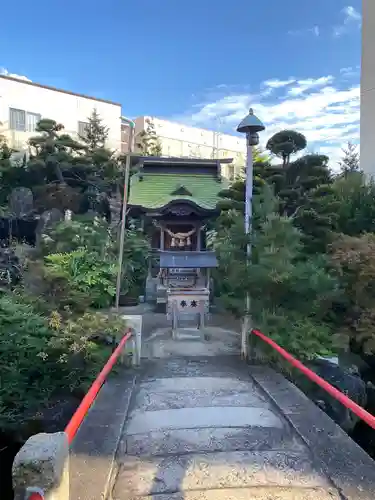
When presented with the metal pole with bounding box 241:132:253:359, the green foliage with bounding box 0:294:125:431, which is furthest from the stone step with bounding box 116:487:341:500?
the metal pole with bounding box 241:132:253:359

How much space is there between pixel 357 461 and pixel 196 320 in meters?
4.93

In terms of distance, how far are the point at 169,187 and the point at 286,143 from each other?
4.18 m

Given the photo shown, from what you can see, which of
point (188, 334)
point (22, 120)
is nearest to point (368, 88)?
point (188, 334)

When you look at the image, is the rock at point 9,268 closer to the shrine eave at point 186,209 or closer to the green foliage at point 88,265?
the green foliage at point 88,265

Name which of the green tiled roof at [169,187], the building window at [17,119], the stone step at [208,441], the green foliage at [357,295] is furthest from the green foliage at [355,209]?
the building window at [17,119]

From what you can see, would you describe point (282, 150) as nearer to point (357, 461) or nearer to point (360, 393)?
point (360, 393)

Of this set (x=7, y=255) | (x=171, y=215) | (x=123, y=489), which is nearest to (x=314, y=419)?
(x=123, y=489)

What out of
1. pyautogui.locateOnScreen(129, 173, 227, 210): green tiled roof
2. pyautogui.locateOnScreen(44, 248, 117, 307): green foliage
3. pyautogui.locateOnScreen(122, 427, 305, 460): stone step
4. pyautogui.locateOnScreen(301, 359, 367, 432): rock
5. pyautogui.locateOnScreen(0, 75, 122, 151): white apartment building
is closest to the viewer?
pyautogui.locateOnScreen(122, 427, 305, 460): stone step

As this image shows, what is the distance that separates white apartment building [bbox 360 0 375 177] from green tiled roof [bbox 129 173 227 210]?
487cm

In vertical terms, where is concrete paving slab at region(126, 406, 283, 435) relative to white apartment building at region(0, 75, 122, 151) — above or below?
below

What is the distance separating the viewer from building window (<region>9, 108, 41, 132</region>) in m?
18.9

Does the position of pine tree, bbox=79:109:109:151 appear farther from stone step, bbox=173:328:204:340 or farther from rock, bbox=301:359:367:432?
rock, bbox=301:359:367:432

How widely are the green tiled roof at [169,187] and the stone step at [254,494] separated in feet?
26.6

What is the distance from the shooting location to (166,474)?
263 centimetres
